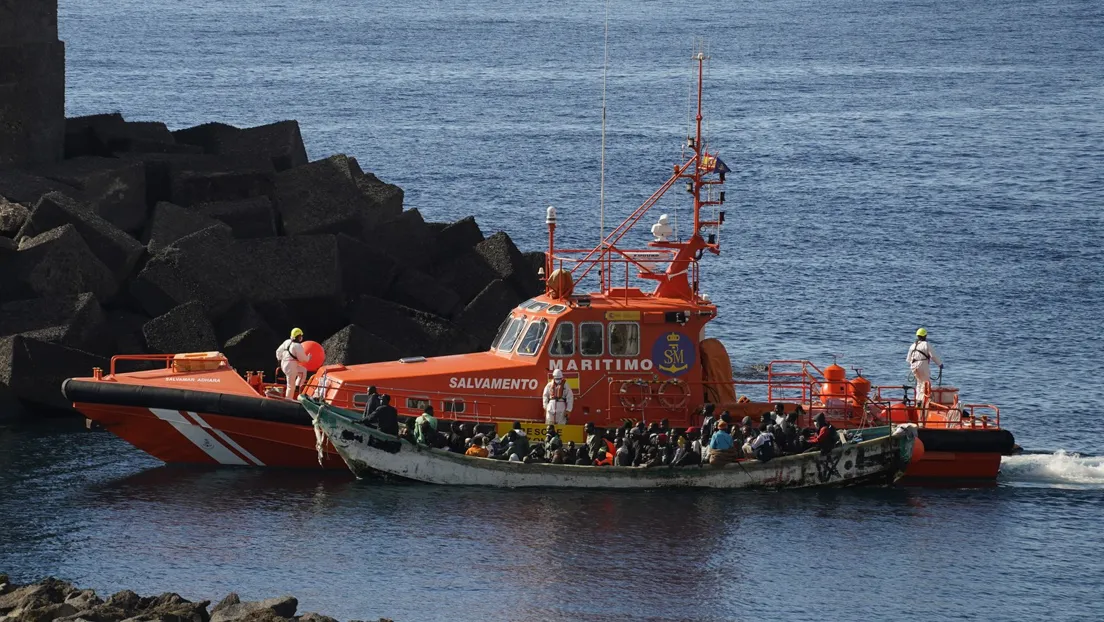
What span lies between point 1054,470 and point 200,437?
1326 centimetres

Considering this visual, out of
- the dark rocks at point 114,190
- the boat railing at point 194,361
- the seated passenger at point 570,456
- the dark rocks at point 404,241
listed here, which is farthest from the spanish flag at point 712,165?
the dark rocks at point 114,190

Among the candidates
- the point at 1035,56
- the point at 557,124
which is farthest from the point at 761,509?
the point at 1035,56

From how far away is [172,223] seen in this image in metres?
32.6

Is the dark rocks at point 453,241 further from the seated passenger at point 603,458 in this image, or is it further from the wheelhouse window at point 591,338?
the seated passenger at point 603,458

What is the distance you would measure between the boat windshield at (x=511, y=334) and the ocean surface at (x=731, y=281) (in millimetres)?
2511

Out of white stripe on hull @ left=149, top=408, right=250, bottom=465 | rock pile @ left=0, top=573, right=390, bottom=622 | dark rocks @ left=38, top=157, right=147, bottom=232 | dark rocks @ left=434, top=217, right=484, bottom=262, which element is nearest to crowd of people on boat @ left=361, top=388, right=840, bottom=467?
white stripe on hull @ left=149, top=408, right=250, bottom=465

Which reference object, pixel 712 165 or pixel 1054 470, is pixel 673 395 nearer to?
pixel 712 165

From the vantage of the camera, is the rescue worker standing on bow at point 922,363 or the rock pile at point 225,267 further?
the rock pile at point 225,267

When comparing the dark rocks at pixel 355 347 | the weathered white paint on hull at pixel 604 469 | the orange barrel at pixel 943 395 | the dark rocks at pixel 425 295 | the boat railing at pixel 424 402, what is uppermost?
the dark rocks at pixel 425 295

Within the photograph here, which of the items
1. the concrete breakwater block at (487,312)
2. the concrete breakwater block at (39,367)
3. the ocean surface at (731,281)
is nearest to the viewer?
the ocean surface at (731,281)

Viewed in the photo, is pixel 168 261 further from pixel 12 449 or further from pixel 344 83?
pixel 344 83

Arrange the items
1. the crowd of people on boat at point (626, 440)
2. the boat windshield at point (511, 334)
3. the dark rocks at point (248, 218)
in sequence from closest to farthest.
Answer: the crowd of people on boat at point (626, 440) → the boat windshield at point (511, 334) → the dark rocks at point (248, 218)

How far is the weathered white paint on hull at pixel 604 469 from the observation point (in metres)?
24.5

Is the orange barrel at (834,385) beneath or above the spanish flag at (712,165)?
beneath
